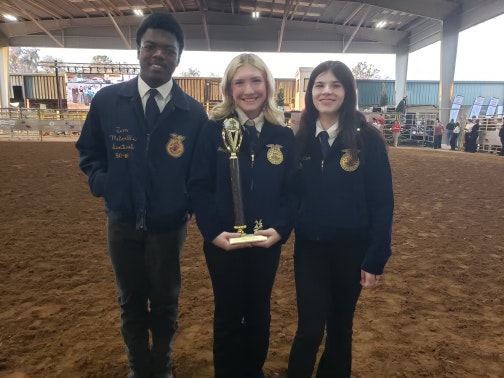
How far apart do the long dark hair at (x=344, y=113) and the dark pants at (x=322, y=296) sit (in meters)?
0.52

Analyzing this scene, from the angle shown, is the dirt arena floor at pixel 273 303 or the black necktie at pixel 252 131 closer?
the black necktie at pixel 252 131

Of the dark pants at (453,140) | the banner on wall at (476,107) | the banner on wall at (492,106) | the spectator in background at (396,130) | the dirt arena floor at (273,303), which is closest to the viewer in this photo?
the dirt arena floor at (273,303)

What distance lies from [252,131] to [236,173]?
0.28 m

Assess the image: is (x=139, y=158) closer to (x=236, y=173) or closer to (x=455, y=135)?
(x=236, y=173)

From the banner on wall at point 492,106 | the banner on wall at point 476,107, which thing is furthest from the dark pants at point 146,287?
the banner on wall at point 492,106

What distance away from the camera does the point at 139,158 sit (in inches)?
76.8

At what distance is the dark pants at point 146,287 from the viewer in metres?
1.99

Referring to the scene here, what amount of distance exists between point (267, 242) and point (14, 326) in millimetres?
2216

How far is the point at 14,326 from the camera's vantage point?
284 centimetres

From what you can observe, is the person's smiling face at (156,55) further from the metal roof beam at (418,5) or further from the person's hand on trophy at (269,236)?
the metal roof beam at (418,5)

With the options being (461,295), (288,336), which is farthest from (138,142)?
(461,295)

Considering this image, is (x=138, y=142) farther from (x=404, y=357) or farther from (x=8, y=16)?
(x=8, y=16)

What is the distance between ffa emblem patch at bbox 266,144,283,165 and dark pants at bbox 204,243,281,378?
435 millimetres

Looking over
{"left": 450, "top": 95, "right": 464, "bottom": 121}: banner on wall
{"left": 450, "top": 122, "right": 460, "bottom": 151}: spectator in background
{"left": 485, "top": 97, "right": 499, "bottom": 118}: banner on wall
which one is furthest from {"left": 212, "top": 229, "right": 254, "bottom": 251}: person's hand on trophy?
{"left": 485, "top": 97, "right": 499, "bottom": 118}: banner on wall
